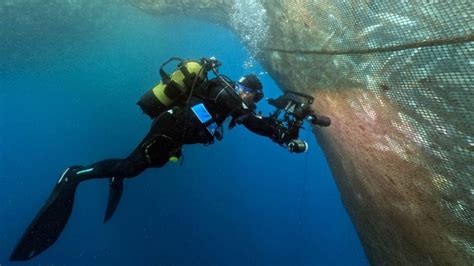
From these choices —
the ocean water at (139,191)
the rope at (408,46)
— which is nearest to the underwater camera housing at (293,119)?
the rope at (408,46)

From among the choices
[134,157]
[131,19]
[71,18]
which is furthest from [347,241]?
[134,157]

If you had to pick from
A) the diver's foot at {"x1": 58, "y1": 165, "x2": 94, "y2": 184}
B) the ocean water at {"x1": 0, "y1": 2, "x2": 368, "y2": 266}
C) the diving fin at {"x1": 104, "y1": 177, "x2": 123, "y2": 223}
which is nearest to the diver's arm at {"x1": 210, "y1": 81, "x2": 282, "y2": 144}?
the diver's foot at {"x1": 58, "y1": 165, "x2": 94, "y2": 184}

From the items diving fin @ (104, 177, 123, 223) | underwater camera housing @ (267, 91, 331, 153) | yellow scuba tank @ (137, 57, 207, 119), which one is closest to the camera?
underwater camera housing @ (267, 91, 331, 153)

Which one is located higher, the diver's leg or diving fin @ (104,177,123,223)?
the diver's leg

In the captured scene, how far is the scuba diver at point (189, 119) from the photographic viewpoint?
4375 mm

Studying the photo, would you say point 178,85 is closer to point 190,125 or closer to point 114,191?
point 190,125

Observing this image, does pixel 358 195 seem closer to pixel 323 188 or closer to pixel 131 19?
pixel 131 19

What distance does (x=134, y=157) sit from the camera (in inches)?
200

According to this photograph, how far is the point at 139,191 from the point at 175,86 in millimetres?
19498

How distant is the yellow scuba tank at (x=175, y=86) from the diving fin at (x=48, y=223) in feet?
5.86

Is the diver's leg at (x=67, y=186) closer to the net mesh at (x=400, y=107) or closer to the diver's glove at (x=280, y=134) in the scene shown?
the diver's glove at (x=280, y=134)

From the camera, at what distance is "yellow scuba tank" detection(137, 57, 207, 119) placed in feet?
14.9

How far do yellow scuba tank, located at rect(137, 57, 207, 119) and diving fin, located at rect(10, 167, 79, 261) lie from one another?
1785 mm

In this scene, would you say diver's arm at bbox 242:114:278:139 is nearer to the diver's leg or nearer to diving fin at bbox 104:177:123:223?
the diver's leg
